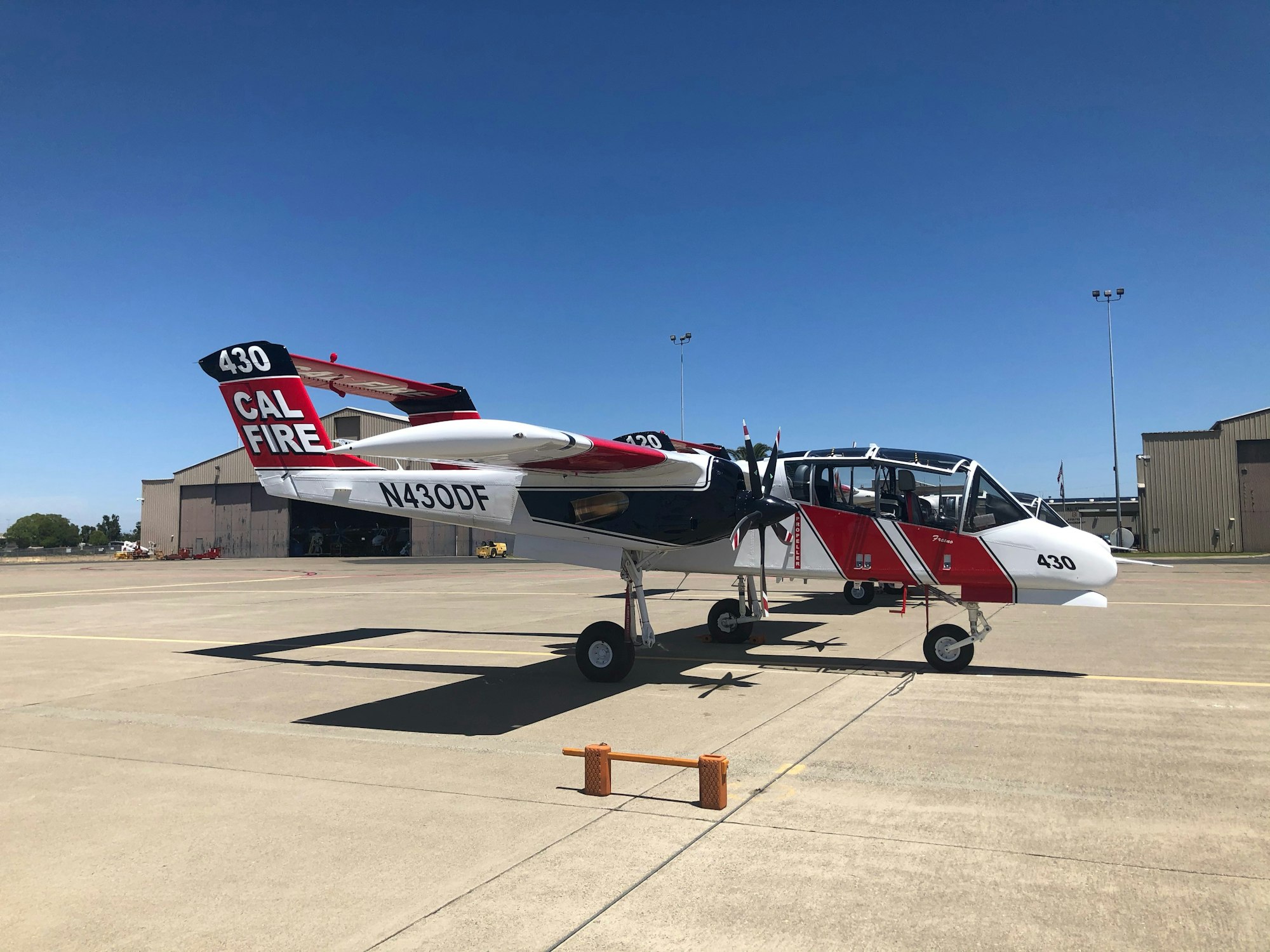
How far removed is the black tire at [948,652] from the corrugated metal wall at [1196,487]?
5657 centimetres

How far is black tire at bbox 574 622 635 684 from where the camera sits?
10766 millimetres

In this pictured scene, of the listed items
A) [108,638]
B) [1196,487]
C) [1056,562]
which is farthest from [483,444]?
[1196,487]

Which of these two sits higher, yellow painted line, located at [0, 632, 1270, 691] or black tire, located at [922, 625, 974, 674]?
black tire, located at [922, 625, 974, 674]

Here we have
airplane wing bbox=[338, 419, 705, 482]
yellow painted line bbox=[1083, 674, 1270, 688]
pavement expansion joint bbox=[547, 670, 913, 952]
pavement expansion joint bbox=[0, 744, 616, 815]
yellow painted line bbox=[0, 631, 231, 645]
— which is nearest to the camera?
pavement expansion joint bbox=[547, 670, 913, 952]

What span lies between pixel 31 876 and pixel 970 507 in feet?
33.6

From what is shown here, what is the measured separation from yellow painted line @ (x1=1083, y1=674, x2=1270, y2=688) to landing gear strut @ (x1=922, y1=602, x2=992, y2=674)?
4.64 feet

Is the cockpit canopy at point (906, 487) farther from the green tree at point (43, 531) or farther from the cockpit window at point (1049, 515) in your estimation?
the green tree at point (43, 531)

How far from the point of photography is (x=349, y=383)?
13953 mm

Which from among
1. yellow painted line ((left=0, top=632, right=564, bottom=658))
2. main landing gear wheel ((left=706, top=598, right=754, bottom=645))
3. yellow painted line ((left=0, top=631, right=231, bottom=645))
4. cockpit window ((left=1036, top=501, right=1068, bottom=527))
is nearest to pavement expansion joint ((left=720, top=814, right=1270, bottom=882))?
yellow painted line ((left=0, top=632, right=564, bottom=658))

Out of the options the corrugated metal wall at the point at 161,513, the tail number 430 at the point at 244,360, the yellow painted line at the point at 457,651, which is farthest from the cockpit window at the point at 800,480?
the corrugated metal wall at the point at 161,513

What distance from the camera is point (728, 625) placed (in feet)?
46.5

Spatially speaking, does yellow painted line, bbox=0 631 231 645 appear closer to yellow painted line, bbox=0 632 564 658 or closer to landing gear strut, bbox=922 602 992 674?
yellow painted line, bbox=0 632 564 658

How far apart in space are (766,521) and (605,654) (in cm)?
279

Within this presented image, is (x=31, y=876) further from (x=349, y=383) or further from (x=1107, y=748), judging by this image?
(x=349, y=383)
